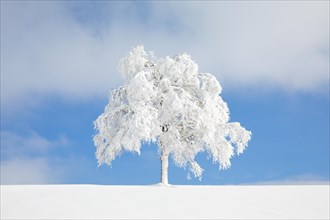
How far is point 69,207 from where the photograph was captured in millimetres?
14445

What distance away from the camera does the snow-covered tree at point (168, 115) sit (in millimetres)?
26984

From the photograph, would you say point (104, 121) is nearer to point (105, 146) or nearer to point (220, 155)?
point (105, 146)

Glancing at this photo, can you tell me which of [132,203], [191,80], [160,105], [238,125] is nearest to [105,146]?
[160,105]

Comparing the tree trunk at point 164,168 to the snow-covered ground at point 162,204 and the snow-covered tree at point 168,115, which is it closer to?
the snow-covered tree at point 168,115

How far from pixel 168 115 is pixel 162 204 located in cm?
1354

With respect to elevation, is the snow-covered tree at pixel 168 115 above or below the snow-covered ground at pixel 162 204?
above

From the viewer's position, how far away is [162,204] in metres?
14.6

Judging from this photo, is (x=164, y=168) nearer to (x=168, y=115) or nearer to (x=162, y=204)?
(x=168, y=115)

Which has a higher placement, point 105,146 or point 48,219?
point 105,146

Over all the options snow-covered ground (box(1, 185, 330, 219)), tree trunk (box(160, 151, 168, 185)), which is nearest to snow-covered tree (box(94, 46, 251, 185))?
tree trunk (box(160, 151, 168, 185))

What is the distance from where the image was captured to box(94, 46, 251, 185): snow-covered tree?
2698 cm

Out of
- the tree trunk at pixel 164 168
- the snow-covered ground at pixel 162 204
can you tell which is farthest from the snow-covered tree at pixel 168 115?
the snow-covered ground at pixel 162 204

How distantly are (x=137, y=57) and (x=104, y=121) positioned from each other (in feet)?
15.8

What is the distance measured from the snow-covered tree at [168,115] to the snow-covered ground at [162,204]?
9.49 metres
